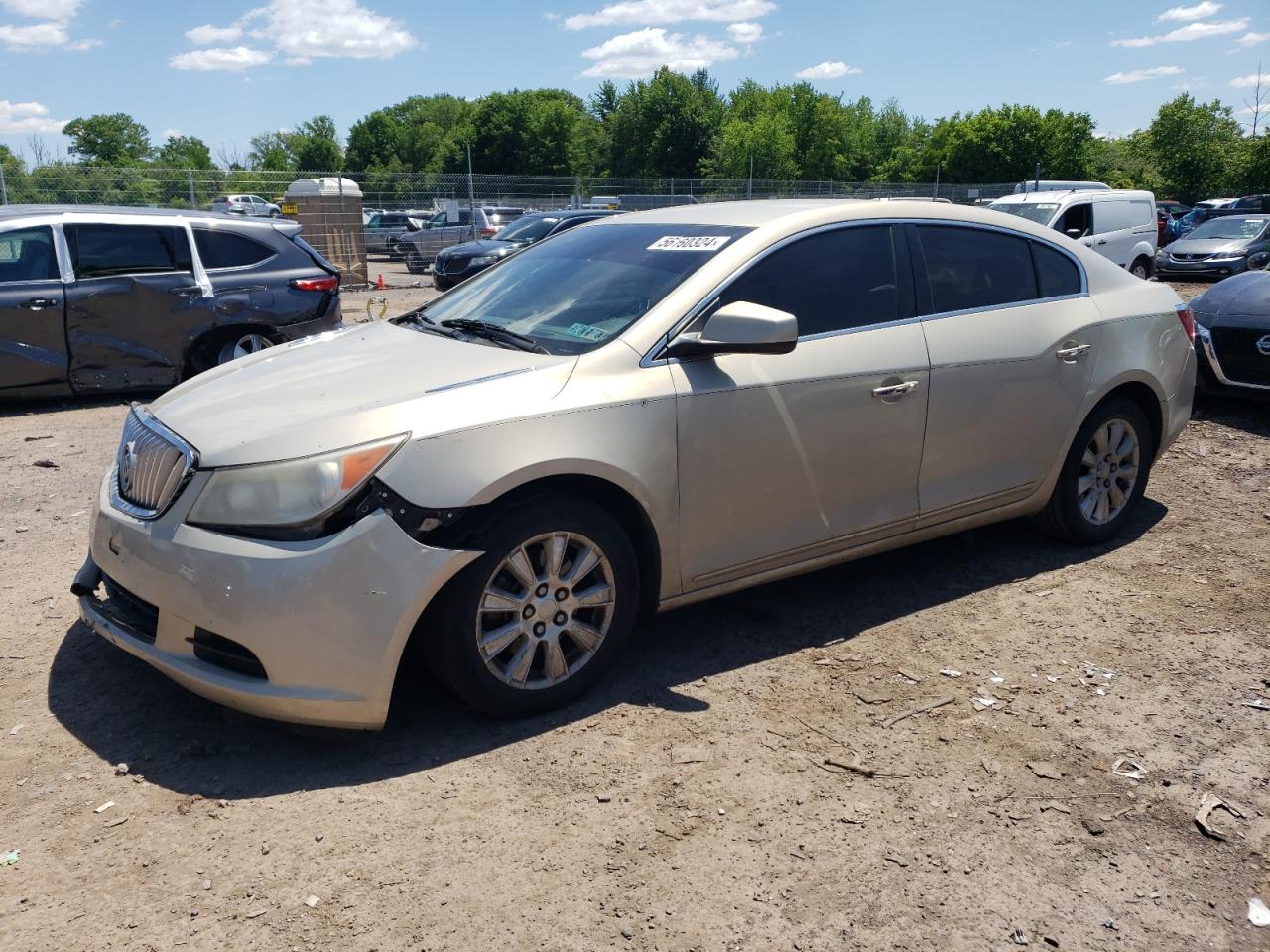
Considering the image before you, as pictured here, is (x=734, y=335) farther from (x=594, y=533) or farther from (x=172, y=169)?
(x=172, y=169)

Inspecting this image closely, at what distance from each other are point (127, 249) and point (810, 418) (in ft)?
23.5

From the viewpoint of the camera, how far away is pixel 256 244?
30.9ft

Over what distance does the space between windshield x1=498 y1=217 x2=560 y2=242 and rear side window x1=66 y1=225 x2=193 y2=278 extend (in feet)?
31.7

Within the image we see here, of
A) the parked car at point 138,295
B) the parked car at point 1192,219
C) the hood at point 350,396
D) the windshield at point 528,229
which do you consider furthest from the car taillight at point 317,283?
the parked car at point 1192,219

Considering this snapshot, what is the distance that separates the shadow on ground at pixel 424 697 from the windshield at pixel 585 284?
130cm

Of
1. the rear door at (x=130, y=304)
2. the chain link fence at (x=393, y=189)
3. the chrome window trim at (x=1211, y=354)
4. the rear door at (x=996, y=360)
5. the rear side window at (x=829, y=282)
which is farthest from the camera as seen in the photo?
the chain link fence at (x=393, y=189)

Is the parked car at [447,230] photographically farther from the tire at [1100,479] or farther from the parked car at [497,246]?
the tire at [1100,479]

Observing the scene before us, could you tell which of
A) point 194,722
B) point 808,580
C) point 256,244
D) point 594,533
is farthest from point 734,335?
point 256,244

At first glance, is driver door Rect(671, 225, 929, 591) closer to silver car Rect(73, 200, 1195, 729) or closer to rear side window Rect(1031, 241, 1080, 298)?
silver car Rect(73, 200, 1195, 729)

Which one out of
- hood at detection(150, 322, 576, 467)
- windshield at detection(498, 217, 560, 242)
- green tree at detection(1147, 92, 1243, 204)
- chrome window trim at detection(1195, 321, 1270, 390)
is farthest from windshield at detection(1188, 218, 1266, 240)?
green tree at detection(1147, 92, 1243, 204)

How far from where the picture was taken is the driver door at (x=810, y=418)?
3.74m

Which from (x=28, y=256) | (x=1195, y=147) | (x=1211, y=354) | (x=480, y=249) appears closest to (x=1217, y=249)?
(x=480, y=249)

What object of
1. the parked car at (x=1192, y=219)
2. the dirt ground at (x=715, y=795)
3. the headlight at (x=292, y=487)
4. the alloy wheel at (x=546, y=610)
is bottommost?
the dirt ground at (x=715, y=795)

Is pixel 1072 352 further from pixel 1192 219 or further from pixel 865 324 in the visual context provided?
pixel 1192 219
